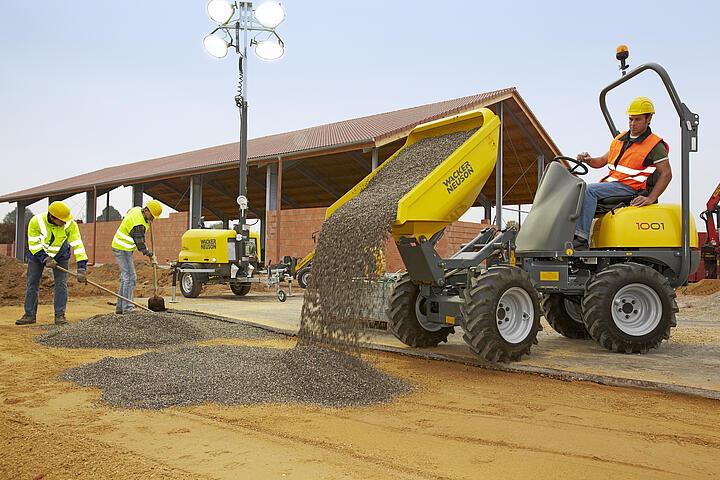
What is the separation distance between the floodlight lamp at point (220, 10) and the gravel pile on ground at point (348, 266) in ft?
23.0

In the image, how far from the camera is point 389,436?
3039mm

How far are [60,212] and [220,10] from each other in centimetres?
510

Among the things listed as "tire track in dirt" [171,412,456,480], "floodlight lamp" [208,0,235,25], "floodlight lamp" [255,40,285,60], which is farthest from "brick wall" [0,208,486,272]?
"tire track in dirt" [171,412,456,480]

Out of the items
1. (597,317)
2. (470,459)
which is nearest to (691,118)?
(597,317)

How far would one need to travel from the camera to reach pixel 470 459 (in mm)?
2686

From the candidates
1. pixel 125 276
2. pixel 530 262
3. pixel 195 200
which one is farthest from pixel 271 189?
pixel 530 262

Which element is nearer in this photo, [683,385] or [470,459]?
[470,459]

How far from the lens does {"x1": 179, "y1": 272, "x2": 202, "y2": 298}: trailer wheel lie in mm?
12498

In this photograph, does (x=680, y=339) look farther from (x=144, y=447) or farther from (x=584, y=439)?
(x=144, y=447)

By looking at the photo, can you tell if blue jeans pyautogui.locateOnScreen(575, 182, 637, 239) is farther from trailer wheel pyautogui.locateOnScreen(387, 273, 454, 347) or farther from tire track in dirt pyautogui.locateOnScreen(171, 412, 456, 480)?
tire track in dirt pyautogui.locateOnScreen(171, 412, 456, 480)

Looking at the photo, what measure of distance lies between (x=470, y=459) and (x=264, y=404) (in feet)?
4.94

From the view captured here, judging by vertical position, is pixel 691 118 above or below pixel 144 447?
above

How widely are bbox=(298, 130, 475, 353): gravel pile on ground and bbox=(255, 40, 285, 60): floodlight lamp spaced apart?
6911 mm

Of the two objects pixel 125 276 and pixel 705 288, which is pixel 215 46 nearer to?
pixel 125 276
